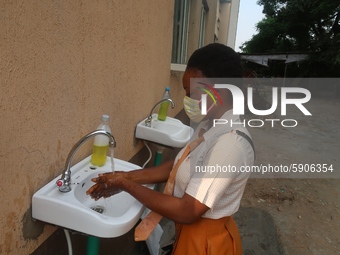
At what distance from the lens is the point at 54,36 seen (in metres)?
1.13

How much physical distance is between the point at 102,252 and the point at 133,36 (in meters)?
1.53

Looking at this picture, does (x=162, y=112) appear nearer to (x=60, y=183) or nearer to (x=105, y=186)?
(x=105, y=186)

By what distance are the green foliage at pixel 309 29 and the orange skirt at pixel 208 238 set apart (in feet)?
49.7

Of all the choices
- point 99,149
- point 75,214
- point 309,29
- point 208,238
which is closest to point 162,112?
point 99,149

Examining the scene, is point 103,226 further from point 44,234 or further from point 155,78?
point 155,78

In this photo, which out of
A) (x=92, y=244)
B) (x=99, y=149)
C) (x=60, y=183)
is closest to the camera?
(x=60, y=183)

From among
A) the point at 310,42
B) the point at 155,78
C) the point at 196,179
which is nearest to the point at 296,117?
the point at 155,78

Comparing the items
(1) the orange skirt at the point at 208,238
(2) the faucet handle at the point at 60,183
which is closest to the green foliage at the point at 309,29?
(1) the orange skirt at the point at 208,238

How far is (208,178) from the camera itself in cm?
107

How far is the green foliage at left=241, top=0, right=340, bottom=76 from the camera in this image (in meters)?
14.8

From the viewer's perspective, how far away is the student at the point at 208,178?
1.08 meters

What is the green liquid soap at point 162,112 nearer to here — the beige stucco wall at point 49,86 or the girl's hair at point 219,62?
the beige stucco wall at point 49,86

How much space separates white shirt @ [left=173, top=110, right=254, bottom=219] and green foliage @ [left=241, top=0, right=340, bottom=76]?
15175 millimetres

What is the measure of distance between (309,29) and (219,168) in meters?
19.8
